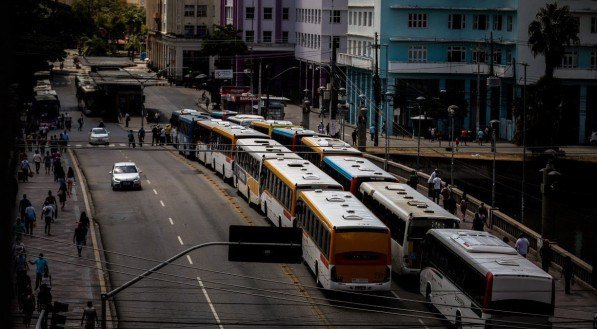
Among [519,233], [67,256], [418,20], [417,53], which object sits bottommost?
[67,256]

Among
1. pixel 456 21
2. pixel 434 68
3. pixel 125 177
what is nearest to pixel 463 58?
pixel 434 68

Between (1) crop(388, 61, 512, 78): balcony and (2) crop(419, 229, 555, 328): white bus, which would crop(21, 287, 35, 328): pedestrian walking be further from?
(1) crop(388, 61, 512, 78): balcony

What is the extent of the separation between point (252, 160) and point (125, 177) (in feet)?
30.4

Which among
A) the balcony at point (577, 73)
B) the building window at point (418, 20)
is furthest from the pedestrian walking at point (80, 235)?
the building window at point (418, 20)

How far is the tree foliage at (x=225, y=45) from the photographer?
13038 centimetres

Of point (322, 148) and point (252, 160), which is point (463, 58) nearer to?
point (322, 148)

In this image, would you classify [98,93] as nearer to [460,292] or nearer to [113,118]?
[113,118]

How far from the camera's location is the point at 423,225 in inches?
1500

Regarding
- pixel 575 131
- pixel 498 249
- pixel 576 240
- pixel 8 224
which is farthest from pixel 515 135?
pixel 8 224

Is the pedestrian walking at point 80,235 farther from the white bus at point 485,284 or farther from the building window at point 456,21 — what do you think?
the building window at point 456,21

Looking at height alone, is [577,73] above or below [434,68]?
below

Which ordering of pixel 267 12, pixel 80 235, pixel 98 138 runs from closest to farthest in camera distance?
pixel 80 235
pixel 98 138
pixel 267 12

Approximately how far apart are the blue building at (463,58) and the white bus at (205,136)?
25.1 m

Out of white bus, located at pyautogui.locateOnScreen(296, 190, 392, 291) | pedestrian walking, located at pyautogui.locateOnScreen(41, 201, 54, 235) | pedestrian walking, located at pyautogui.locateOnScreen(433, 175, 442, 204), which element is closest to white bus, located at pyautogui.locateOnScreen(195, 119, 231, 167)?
pedestrian walking, located at pyautogui.locateOnScreen(433, 175, 442, 204)
